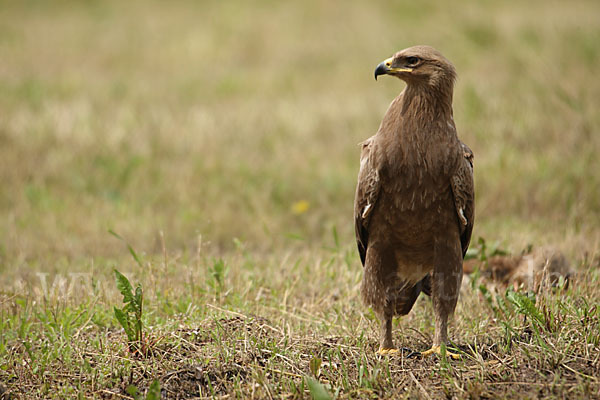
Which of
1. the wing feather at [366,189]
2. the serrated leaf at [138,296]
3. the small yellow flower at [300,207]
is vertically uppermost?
the wing feather at [366,189]

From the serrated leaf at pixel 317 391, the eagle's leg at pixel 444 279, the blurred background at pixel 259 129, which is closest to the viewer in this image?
the serrated leaf at pixel 317 391

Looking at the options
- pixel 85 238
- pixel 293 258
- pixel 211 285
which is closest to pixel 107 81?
pixel 85 238

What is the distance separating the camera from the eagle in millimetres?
3525

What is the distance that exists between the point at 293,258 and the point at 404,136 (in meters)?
2.37

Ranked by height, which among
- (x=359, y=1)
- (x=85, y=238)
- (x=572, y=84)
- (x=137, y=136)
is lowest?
(x=85, y=238)

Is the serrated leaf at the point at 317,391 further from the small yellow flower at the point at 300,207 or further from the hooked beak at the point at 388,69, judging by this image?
the small yellow flower at the point at 300,207

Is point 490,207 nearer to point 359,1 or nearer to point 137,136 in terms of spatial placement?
point 137,136

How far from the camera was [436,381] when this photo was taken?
3.28 m

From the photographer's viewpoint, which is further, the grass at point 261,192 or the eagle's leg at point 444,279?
the eagle's leg at point 444,279

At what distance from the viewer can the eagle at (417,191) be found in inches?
139

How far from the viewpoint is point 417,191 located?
3539mm

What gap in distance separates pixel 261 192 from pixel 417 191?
3.79 meters

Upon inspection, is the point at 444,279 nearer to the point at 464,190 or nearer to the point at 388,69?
the point at 464,190

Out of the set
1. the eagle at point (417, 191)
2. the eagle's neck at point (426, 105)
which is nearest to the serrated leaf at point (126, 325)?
the eagle at point (417, 191)
